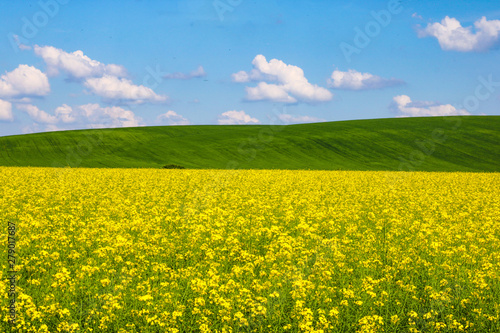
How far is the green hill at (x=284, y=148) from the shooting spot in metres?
63.3

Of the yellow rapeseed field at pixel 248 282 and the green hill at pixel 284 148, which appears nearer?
the yellow rapeseed field at pixel 248 282

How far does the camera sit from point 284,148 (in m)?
73.1

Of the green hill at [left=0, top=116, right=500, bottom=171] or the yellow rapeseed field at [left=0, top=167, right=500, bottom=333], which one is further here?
the green hill at [left=0, top=116, right=500, bottom=171]

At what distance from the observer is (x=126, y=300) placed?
659cm

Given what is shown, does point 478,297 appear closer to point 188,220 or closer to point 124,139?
point 188,220

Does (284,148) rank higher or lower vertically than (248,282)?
higher

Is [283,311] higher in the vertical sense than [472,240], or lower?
lower

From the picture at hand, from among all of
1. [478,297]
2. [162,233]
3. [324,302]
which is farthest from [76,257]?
[478,297]

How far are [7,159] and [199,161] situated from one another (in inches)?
1162

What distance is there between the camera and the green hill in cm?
6328

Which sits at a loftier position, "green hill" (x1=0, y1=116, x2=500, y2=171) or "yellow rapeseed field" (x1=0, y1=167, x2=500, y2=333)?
"green hill" (x1=0, y1=116, x2=500, y2=171)

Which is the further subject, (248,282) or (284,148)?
(284,148)

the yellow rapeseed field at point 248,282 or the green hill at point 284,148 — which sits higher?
the green hill at point 284,148

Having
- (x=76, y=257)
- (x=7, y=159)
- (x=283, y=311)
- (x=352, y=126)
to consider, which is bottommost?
(x=283, y=311)
